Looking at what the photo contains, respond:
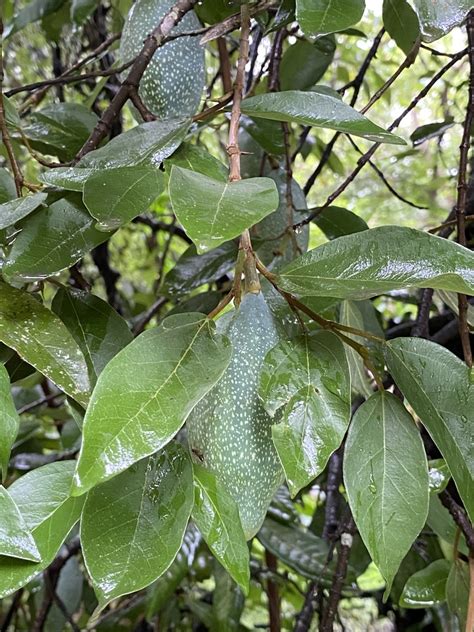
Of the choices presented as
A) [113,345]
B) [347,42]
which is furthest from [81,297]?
[347,42]

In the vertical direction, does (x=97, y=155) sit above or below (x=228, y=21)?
below

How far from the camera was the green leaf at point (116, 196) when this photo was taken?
1.16 ft

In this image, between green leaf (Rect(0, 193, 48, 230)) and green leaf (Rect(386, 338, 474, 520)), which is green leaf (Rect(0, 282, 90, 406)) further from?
green leaf (Rect(386, 338, 474, 520))

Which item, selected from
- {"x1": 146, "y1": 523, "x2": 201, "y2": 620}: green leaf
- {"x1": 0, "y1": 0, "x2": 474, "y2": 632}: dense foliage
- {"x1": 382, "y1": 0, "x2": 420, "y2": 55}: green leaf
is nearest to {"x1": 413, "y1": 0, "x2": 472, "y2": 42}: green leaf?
{"x1": 0, "y1": 0, "x2": 474, "y2": 632}: dense foliage

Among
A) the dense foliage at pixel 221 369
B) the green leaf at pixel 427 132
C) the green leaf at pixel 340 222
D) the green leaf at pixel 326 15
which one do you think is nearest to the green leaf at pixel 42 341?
the dense foliage at pixel 221 369

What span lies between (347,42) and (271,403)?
1700 mm

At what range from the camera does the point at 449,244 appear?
13.1 inches

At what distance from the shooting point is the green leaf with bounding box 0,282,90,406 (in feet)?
1.22

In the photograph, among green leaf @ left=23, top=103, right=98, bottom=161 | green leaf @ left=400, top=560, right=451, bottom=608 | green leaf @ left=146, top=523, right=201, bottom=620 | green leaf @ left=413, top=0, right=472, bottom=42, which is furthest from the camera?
green leaf @ left=146, top=523, right=201, bottom=620

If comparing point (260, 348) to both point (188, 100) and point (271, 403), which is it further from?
point (188, 100)

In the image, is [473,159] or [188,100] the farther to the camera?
[473,159]

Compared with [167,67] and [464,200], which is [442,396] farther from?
[167,67]

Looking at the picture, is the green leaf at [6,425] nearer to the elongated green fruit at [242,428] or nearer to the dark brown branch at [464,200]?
the elongated green fruit at [242,428]

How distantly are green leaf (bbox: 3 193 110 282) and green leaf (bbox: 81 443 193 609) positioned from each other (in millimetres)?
122
